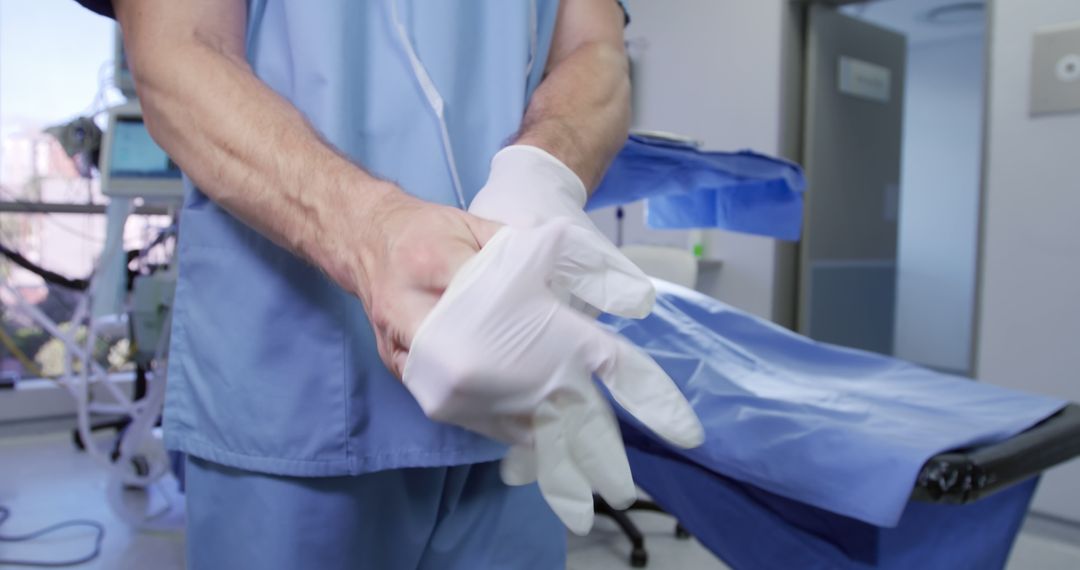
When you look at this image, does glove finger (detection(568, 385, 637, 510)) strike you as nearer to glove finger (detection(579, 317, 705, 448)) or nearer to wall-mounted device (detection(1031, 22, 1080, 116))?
glove finger (detection(579, 317, 705, 448))

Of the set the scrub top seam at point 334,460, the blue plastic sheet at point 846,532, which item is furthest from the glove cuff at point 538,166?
the blue plastic sheet at point 846,532

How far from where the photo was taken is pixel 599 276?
505 millimetres

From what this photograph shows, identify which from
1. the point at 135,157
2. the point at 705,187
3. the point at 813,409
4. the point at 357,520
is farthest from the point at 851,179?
the point at 357,520

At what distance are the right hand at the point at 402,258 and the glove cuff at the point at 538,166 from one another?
0.13m

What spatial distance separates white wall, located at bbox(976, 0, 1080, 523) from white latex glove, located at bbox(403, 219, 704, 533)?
2486 mm

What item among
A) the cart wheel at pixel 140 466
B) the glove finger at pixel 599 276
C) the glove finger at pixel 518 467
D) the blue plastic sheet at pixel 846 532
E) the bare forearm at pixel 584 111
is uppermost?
the bare forearm at pixel 584 111

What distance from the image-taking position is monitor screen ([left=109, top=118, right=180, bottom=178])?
85.7 inches

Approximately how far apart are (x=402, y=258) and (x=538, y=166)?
0.20 m

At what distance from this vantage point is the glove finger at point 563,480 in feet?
1.50

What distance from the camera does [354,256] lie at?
0.47 meters

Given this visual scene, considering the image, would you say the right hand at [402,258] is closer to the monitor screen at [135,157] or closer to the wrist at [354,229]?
the wrist at [354,229]

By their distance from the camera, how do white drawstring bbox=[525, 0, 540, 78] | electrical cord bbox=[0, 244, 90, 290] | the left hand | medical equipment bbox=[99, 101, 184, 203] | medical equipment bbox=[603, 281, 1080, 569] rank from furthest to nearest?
electrical cord bbox=[0, 244, 90, 290] < medical equipment bbox=[99, 101, 184, 203] < medical equipment bbox=[603, 281, 1080, 569] < white drawstring bbox=[525, 0, 540, 78] < the left hand

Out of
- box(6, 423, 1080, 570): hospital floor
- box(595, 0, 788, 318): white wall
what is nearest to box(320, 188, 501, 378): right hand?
box(6, 423, 1080, 570): hospital floor

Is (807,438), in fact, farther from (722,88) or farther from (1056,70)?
(722,88)
